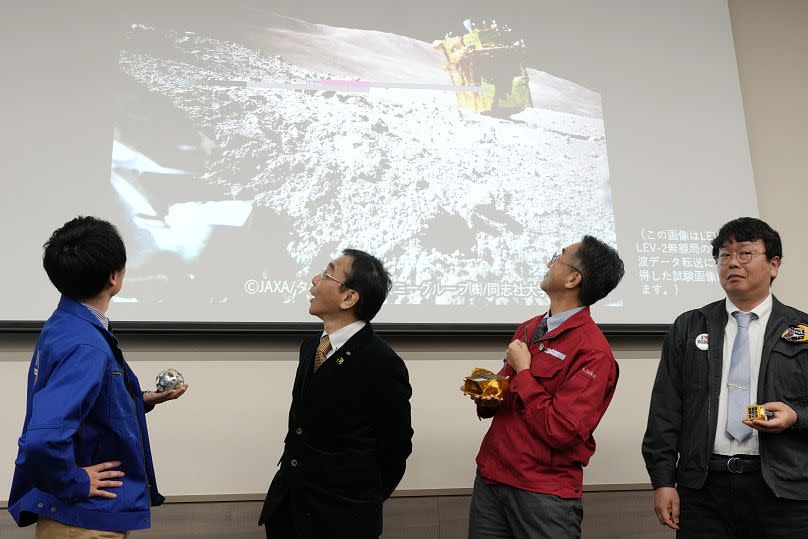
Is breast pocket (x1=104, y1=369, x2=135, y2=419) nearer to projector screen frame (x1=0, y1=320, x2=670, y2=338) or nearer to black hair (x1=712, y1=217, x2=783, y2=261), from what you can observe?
projector screen frame (x1=0, y1=320, x2=670, y2=338)

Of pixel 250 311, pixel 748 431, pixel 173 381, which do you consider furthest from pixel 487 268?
pixel 173 381

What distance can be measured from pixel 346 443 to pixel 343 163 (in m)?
1.29

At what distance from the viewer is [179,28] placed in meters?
2.86

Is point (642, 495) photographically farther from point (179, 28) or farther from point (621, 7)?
point (179, 28)

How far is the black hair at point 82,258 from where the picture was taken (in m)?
1.59

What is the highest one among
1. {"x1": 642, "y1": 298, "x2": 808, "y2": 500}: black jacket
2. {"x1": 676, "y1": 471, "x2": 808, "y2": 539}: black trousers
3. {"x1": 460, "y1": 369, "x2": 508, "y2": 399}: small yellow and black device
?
{"x1": 460, "y1": 369, "x2": 508, "y2": 399}: small yellow and black device

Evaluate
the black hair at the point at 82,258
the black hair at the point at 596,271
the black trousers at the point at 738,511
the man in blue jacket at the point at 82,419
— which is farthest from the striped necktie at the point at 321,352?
the black trousers at the point at 738,511

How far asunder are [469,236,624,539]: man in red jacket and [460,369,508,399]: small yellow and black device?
1.1 inches

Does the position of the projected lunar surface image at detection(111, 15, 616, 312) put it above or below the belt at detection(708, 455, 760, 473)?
above

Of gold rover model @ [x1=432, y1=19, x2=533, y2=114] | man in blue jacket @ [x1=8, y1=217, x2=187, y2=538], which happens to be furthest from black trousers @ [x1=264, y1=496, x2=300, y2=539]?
gold rover model @ [x1=432, y1=19, x2=533, y2=114]

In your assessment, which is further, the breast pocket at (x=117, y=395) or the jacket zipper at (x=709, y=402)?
the jacket zipper at (x=709, y=402)

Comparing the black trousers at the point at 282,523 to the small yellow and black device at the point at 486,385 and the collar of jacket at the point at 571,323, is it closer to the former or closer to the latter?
the small yellow and black device at the point at 486,385

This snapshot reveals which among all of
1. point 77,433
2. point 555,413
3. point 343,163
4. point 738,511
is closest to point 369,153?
point 343,163

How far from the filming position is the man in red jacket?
72.2 inches
